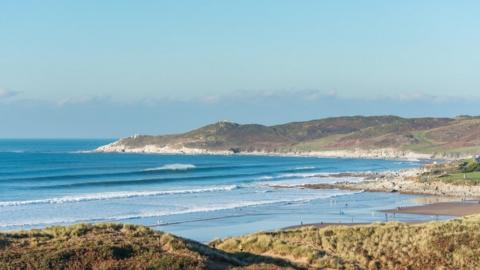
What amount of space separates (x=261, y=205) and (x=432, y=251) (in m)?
33.6

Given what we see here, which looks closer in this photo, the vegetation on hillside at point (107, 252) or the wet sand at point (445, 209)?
the vegetation on hillside at point (107, 252)

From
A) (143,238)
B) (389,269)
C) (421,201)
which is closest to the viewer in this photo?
(143,238)

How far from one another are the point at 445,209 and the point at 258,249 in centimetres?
3328

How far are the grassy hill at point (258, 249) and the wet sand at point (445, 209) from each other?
2129 centimetres

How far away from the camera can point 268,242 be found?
24625 millimetres

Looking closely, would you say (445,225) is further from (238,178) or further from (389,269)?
(238,178)

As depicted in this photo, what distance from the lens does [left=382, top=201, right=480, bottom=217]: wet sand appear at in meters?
50.7

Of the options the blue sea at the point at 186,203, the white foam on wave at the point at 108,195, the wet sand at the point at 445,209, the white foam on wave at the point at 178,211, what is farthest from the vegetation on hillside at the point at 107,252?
the white foam on wave at the point at 108,195

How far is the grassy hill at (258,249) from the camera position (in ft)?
55.6

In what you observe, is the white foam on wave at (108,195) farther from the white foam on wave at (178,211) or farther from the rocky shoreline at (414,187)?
Answer: the rocky shoreline at (414,187)

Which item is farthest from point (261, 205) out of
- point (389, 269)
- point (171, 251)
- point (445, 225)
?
point (171, 251)

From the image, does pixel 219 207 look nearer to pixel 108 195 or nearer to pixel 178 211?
pixel 178 211

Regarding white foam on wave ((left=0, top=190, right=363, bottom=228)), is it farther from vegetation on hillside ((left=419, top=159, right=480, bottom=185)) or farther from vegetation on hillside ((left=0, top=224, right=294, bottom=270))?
vegetation on hillside ((left=0, top=224, right=294, bottom=270))

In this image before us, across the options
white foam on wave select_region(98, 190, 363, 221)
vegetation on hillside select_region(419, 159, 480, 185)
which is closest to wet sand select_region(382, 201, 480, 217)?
white foam on wave select_region(98, 190, 363, 221)
